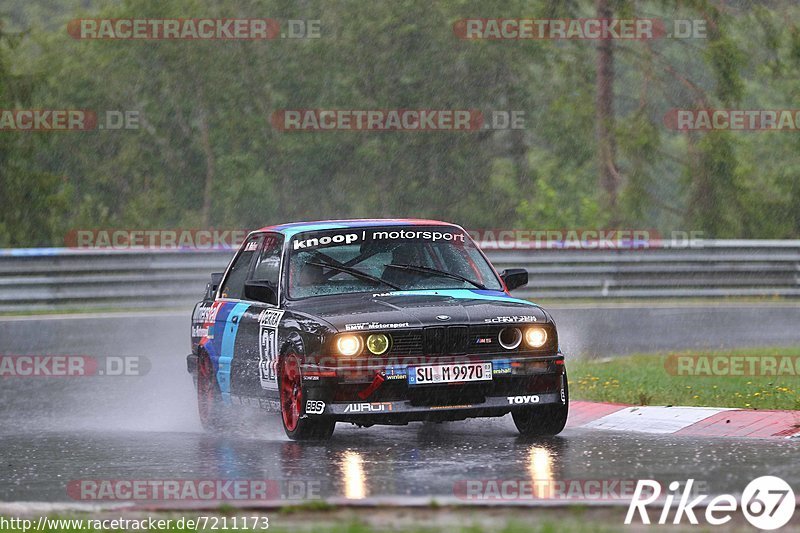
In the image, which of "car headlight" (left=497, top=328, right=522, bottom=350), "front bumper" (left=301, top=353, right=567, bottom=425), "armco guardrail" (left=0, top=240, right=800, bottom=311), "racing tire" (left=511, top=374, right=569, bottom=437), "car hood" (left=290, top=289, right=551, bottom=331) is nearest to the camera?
"front bumper" (left=301, top=353, right=567, bottom=425)

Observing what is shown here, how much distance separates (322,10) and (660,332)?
719 inches

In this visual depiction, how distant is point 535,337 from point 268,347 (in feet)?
6.26

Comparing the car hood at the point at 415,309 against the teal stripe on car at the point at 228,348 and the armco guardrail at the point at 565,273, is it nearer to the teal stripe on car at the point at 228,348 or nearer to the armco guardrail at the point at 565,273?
the teal stripe on car at the point at 228,348

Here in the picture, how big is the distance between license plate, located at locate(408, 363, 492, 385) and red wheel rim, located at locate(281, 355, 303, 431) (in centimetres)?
77

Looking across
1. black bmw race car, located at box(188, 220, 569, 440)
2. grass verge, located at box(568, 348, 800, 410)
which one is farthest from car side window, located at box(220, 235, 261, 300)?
grass verge, located at box(568, 348, 800, 410)

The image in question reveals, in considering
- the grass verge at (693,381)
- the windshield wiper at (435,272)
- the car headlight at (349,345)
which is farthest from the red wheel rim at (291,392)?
the grass verge at (693,381)

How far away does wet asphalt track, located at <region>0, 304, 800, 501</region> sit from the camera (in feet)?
26.5

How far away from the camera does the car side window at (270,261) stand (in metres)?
11.0

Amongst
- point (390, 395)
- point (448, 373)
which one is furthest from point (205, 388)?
point (448, 373)

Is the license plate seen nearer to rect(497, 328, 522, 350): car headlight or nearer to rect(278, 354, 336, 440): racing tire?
rect(497, 328, 522, 350): car headlight

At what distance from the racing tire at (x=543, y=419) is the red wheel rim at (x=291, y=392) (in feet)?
4.80

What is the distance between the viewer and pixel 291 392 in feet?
32.9

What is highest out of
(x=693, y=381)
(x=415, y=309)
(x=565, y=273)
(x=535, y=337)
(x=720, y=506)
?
(x=415, y=309)

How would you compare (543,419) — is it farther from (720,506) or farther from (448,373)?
(720,506)
